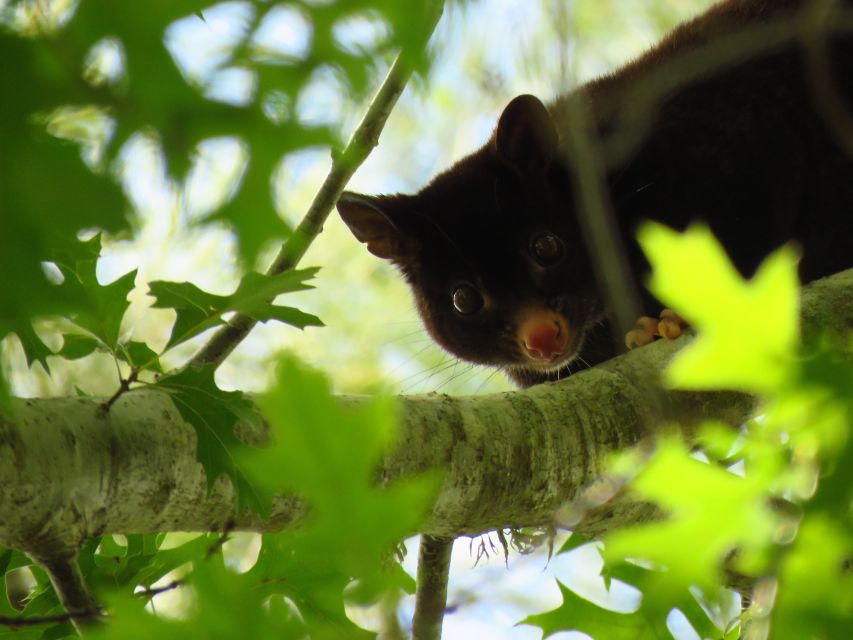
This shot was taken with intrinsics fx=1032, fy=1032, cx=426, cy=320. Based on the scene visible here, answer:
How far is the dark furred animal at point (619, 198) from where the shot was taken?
4.03 metres

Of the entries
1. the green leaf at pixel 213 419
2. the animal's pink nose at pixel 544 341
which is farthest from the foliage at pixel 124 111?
the animal's pink nose at pixel 544 341

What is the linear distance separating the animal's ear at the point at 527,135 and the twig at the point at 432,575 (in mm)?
1984

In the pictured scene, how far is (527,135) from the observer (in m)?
4.39

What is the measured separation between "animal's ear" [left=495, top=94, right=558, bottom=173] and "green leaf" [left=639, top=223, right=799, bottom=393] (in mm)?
3456

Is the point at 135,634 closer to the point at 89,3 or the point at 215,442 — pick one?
the point at 89,3

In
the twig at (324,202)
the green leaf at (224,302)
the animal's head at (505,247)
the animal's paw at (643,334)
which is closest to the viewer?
the green leaf at (224,302)

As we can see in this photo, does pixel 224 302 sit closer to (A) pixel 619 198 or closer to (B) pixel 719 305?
(B) pixel 719 305

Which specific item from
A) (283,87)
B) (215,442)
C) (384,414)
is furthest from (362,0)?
(215,442)

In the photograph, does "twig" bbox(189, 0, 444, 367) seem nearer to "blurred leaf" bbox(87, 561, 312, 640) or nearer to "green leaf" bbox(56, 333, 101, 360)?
"green leaf" bbox(56, 333, 101, 360)

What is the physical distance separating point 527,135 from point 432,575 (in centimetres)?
209

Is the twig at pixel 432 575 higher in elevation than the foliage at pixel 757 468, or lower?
lower

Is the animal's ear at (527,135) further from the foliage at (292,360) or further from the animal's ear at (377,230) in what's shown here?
the foliage at (292,360)

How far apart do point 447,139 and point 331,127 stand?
28.7 feet

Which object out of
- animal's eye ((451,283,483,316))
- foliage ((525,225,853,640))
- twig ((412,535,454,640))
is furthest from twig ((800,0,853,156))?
foliage ((525,225,853,640))
